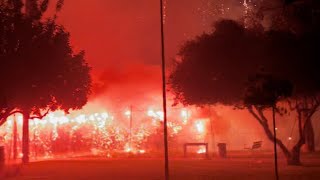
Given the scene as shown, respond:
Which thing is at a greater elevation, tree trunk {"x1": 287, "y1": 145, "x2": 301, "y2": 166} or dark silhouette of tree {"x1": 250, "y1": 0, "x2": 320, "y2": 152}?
dark silhouette of tree {"x1": 250, "y1": 0, "x2": 320, "y2": 152}

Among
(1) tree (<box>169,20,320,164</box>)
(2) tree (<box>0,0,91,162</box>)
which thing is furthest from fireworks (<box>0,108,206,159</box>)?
(2) tree (<box>0,0,91,162</box>)

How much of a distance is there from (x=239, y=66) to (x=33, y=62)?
39.0ft

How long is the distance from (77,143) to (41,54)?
73.0ft

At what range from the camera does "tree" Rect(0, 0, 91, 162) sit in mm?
23823

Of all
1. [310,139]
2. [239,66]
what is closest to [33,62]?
[239,66]

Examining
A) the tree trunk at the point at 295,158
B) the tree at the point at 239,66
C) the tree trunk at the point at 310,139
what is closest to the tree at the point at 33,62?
the tree at the point at 239,66

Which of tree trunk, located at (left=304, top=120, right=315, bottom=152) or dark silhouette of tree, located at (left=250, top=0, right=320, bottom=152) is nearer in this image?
dark silhouette of tree, located at (left=250, top=0, right=320, bottom=152)

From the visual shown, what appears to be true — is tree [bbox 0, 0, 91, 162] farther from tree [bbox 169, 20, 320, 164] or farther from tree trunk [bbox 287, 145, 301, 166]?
tree trunk [bbox 287, 145, 301, 166]

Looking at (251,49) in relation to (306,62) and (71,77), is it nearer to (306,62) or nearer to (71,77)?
(306,62)

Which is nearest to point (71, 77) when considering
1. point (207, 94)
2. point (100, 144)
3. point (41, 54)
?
point (41, 54)

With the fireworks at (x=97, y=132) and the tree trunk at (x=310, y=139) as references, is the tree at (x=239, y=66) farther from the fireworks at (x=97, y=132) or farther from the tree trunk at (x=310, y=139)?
the fireworks at (x=97, y=132)

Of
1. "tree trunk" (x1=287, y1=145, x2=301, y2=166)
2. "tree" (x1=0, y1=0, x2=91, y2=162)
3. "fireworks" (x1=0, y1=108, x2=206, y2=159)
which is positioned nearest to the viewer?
"tree" (x1=0, y1=0, x2=91, y2=162)

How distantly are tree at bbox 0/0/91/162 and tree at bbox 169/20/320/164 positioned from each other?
295 inches

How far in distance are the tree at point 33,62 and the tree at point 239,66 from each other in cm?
749
